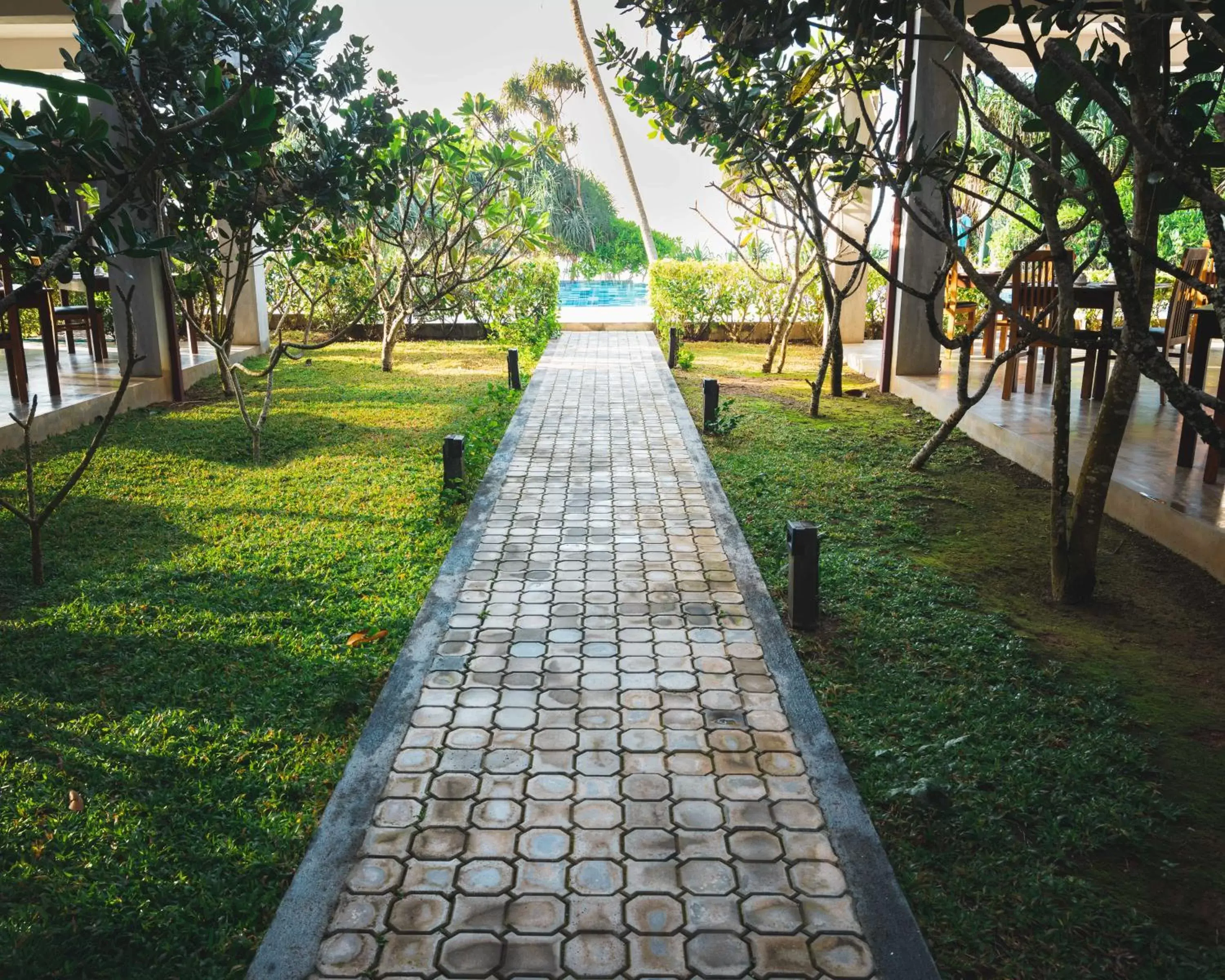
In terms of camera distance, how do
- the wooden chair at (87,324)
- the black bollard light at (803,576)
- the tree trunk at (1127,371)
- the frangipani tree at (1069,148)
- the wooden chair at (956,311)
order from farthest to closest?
the wooden chair at (956,311), the wooden chair at (87,324), the black bollard light at (803,576), the tree trunk at (1127,371), the frangipani tree at (1069,148)

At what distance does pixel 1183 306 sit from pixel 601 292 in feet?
118

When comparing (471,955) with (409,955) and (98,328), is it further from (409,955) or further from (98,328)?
(98,328)

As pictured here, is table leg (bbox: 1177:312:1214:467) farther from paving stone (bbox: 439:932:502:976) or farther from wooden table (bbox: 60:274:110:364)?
wooden table (bbox: 60:274:110:364)

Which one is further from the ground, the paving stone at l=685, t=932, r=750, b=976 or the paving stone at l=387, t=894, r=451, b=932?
the paving stone at l=387, t=894, r=451, b=932

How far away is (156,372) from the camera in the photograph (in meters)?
9.73

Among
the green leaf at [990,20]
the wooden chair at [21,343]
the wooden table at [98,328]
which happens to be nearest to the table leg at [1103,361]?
the green leaf at [990,20]

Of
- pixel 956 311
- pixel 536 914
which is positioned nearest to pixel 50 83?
pixel 536 914

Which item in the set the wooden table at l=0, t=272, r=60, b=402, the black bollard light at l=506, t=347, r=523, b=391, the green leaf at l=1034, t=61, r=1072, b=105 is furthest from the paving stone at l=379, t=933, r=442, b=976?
the black bollard light at l=506, t=347, r=523, b=391

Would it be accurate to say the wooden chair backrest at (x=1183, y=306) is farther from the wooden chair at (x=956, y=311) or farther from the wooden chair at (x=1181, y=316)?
the wooden chair at (x=956, y=311)

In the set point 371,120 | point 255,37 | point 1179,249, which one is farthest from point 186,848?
point 1179,249

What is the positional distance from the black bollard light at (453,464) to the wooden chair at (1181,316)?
5.03m

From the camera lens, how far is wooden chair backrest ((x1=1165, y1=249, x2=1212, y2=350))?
24.5 ft

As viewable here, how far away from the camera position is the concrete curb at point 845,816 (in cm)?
240

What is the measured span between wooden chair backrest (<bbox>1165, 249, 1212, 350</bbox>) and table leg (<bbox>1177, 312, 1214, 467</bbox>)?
4.33 feet
